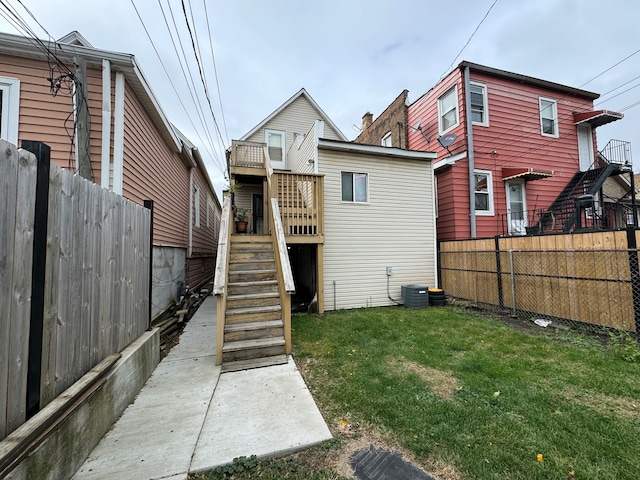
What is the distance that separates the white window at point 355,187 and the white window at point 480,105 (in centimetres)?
449

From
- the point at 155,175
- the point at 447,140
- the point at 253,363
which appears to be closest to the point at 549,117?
the point at 447,140

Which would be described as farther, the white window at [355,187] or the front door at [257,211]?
the front door at [257,211]

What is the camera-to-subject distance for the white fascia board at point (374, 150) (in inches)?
287

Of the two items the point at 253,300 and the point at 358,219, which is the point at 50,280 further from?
→ the point at 358,219

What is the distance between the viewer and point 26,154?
1597 millimetres

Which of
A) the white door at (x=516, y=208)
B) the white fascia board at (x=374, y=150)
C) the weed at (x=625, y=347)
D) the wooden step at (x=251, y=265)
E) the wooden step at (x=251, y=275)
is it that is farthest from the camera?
the white door at (x=516, y=208)

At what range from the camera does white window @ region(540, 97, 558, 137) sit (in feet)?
31.6

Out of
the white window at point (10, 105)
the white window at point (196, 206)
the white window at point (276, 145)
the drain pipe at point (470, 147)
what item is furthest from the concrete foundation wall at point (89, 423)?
the white window at point (276, 145)

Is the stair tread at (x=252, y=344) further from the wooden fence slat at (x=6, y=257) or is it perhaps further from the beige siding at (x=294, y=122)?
the beige siding at (x=294, y=122)

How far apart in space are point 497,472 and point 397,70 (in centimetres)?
1138

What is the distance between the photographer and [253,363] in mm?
3746

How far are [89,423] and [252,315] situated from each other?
236cm

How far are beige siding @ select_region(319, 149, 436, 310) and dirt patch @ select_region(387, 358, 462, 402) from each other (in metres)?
3.53

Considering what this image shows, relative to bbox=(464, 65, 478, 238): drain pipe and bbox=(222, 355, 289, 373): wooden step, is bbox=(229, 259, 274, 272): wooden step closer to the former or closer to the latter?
bbox=(222, 355, 289, 373): wooden step
